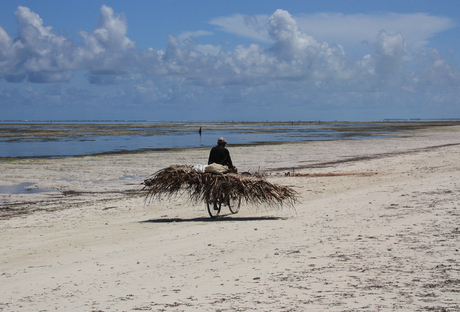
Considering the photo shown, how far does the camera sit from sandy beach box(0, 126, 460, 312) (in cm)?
521

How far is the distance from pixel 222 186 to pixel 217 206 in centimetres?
88

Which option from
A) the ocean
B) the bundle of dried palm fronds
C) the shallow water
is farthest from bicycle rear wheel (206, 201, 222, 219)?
the ocean

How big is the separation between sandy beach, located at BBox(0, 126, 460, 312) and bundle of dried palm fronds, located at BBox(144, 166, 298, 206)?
2.03ft

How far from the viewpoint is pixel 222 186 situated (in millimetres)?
10656

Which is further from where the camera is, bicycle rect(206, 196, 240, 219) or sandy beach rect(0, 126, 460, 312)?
bicycle rect(206, 196, 240, 219)

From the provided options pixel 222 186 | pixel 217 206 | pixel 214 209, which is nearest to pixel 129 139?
pixel 217 206

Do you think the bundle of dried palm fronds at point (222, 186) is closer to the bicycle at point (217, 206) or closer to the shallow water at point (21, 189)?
the bicycle at point (217, 206)

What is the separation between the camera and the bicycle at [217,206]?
35.5 ft

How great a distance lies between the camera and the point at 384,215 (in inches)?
390

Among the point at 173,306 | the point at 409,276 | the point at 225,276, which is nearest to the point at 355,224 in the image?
the point at 409,276

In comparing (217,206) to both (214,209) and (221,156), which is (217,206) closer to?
(214,209)

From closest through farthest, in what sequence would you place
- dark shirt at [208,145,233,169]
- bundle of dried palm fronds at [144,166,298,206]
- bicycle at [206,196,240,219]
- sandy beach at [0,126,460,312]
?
1. sandy beach at [0,126,460,312]
2. bundle of dried palm fronds at [144,166,298,206]
3. bicycle at [206,196,240,219]
4. dark shirt at [208,145,233,169]

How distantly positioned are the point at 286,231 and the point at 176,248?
8.07 feet

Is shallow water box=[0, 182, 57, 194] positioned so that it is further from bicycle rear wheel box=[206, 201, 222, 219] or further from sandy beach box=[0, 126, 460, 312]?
bicycle rear wheel box=[206, 201, 222, 219]
